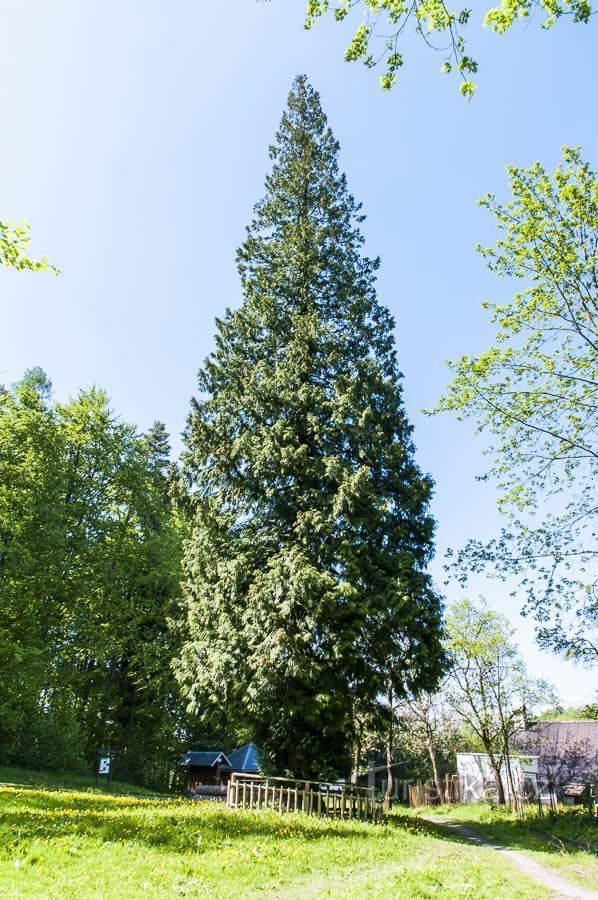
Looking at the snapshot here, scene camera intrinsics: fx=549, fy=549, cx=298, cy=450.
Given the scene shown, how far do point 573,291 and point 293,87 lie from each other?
19387 mm

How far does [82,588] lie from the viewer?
26.2 meters

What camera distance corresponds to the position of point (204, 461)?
1811 cm

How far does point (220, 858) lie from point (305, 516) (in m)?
8.83

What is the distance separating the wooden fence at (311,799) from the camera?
13062 millimetres

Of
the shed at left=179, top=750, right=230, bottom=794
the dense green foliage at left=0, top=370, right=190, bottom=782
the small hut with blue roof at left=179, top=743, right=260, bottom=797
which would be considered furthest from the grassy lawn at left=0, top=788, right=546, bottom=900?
the shed at left=179, top=750, right=230, bottom=794

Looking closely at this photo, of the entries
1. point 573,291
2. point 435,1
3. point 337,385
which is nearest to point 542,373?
point 573,291

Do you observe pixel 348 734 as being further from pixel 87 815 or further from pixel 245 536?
pixel 87 815

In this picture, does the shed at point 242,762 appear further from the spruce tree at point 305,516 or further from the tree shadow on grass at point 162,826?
the tree shadow on grass at point 162,826

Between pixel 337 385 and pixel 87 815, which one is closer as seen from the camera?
pixel 87 815

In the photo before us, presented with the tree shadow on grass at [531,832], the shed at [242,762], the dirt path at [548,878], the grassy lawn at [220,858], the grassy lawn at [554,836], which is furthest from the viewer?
the shed at [242,762]

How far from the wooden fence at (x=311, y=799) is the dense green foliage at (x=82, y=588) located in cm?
1000

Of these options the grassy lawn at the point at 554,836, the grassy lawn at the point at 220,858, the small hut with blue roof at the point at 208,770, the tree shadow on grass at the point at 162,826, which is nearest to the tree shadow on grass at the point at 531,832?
the grassy lawn at the point at 554,836

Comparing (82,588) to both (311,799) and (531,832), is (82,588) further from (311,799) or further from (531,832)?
(531,832)

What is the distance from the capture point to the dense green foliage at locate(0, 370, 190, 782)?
23281 mm
